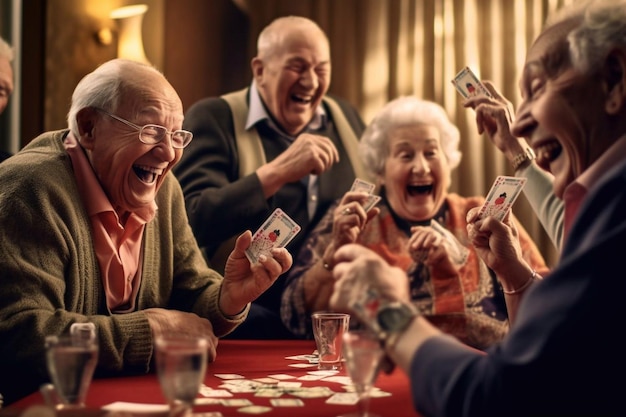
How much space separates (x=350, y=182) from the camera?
388 cm

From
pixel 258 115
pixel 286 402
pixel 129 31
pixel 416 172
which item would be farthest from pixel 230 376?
pixel 129 31

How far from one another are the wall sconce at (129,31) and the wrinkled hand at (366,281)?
3.74 metres

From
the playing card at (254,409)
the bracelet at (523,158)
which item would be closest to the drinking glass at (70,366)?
the playing card at (254,409)

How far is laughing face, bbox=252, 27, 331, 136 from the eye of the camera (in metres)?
3.76

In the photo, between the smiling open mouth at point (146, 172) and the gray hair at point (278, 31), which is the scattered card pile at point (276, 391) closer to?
the smiling open mouth at point (146, 172)

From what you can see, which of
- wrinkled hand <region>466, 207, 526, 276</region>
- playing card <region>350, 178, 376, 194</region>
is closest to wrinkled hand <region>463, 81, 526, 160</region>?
wrinkled hand <region>466, 207, 526, 276</region>

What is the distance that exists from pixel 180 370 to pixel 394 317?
37 cm

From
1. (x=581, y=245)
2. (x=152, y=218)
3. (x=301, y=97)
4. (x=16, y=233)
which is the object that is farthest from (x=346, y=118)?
(x=581, y=245)

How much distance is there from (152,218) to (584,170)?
52.6 inches

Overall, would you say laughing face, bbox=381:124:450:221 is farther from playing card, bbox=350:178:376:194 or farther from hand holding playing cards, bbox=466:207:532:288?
hand holding playing cards, bbox=466:207:532:288

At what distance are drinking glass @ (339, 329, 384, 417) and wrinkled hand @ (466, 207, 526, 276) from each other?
0.87m

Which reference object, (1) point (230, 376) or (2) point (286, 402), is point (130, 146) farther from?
(2) point (286, 402)

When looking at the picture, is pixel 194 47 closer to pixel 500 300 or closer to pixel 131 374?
pixel 500 300

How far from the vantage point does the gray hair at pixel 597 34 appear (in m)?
1.44
